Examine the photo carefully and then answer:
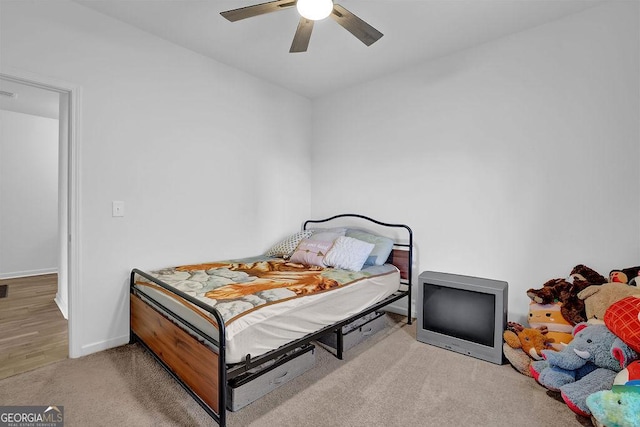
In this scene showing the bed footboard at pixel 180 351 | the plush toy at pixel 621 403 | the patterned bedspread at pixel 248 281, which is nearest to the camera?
the plush toy at pixel 621 403

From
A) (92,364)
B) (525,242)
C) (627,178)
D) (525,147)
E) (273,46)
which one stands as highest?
(273,46)

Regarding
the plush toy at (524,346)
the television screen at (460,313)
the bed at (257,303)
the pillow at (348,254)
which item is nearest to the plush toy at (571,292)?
the plush toy at (524,346)

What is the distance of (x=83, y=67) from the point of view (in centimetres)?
233

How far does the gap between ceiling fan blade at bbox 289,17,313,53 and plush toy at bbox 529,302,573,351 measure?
2.57 meters

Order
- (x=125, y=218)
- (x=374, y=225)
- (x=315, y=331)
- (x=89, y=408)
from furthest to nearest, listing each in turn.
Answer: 1. (x=374, y=225)
2. (x=125, y=218)
3. (x=315, y=331)
4. (x=89, y=408)

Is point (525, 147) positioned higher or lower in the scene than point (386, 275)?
higher

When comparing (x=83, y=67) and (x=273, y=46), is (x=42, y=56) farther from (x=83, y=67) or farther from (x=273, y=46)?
(x=273, y=46)

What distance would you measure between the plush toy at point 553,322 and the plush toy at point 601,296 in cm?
19

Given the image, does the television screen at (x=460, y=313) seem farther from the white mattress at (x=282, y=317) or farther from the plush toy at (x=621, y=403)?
the plush toy at (x=621, y=403)

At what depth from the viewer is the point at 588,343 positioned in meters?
1.81

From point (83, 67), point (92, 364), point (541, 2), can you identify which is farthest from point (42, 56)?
point (541, 2)

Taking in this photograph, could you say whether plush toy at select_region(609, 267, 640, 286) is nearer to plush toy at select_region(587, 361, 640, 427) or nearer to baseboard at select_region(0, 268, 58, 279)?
plush toy at select_region(587, 361, 640, 427)

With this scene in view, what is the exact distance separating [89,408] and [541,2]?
13.2 feet

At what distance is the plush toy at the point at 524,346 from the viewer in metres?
2.14
